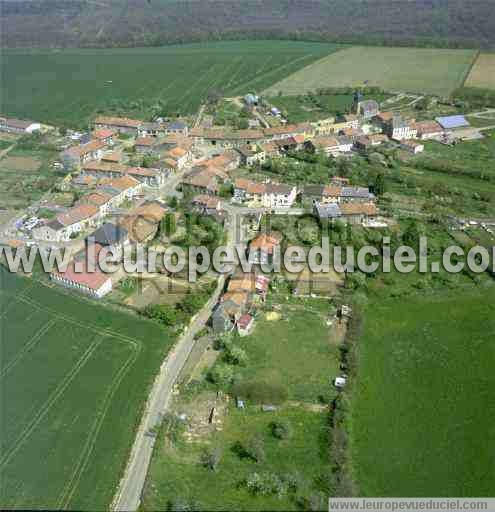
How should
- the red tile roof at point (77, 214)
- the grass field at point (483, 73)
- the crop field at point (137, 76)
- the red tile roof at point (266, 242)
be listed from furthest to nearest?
the grass field at point (483, 73) → the crop field at point (137, 76) → the red tile roof at point (77, 214) → the red tile roof at point (266, 242)

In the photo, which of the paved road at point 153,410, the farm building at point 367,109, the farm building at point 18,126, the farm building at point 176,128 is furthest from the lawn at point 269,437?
the farm building at point 18,126

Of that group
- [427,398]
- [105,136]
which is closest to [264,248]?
[427,398]

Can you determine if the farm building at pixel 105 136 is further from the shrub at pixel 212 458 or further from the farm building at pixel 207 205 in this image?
the shrub at pixel 212 458

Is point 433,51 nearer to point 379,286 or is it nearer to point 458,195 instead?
point 458,195

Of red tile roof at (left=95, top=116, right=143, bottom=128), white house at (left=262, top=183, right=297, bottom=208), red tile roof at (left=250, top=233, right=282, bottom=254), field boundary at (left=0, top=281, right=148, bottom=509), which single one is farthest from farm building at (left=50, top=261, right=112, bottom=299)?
red tile roof at (left=95, top=116, right=143, bottom=128)

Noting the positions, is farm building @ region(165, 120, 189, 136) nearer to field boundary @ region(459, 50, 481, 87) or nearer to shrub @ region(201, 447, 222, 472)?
field boundary @ region(459, 50, 481, 87)
